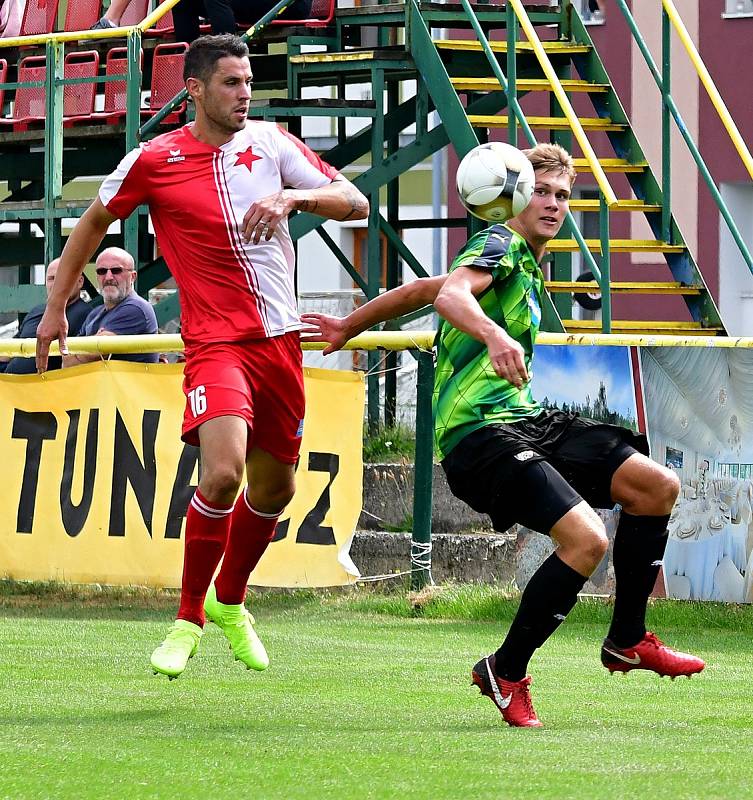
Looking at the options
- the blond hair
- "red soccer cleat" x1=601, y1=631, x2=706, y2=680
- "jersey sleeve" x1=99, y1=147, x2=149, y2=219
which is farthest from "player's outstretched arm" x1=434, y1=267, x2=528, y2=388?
"jersey sleeve" x1=99, y1=147, x2=149, y2=219

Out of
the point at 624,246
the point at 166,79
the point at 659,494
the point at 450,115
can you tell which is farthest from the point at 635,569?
the point at 166,79

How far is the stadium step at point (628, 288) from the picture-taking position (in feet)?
41.6

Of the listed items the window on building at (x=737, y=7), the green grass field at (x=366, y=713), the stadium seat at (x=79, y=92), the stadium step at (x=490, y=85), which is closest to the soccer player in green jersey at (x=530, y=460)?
the green grass field at (x=366, y=713)

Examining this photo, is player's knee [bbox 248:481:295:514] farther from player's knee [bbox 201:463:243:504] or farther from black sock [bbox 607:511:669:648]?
black sock [bbox 607:511:669:648]

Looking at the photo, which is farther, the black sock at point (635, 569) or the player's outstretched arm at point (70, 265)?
the player's outstretched arm at point (70, 265)

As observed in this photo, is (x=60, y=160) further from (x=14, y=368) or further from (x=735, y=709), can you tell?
(x=735, y=709)

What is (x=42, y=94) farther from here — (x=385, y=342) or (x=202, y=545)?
(x=202, y=545)

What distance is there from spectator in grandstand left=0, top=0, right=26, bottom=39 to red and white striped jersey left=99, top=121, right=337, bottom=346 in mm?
10131

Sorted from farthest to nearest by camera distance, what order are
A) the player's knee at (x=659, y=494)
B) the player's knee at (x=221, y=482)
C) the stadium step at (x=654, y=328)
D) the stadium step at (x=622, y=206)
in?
the stadium step at (x=654, y=328) < the stadium step at (x=622, y=206) < the player's knee at (x=221, y=482) < the player's knee at (x=659, y=494)

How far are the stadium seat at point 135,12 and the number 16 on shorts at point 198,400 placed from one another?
31.4 feet

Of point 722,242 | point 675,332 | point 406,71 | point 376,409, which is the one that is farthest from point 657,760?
point 722,242

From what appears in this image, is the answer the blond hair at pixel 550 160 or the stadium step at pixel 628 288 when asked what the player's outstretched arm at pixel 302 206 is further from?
the stadium step at pixel 628 288

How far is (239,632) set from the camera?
279 inches

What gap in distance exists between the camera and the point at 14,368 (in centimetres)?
1173
